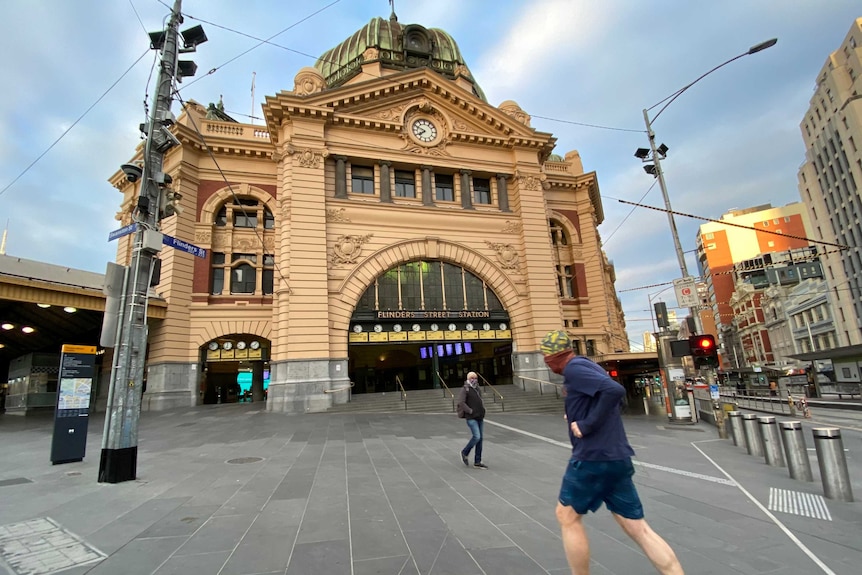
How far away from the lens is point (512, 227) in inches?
1209

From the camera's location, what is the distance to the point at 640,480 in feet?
25.0

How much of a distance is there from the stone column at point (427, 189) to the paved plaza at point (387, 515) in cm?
2067

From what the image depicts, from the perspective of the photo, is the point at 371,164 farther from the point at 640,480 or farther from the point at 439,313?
the point at 640,480

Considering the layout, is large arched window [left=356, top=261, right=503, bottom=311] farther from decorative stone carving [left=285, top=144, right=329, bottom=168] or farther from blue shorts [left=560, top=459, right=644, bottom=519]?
blue shorts [left=560, top=459, right=644, bottom=519]

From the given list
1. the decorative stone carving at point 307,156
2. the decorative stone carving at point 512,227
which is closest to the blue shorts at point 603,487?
the decorative stone carving at point 307,156

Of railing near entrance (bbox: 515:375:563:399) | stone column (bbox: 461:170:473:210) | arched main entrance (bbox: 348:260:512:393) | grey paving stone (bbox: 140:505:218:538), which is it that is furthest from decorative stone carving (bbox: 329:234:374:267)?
grey paving stone (bbox: 140:505:218:538)

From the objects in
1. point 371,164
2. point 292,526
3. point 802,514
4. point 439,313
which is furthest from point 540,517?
point 371,164

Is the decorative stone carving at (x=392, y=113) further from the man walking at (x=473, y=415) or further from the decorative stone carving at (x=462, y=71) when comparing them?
the man walking at (x=473, y=415)

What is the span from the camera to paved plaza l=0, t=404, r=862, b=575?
A: 4.20 m

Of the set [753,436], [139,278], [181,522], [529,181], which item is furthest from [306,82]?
[753,436]

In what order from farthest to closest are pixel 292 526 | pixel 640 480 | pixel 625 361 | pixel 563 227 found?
pixel 563 227
pixel 625 361
pixel 640 480
pixel 292 526

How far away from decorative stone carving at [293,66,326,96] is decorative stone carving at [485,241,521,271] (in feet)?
49.9

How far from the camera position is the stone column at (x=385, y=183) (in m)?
28.1

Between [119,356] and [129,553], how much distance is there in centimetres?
490
